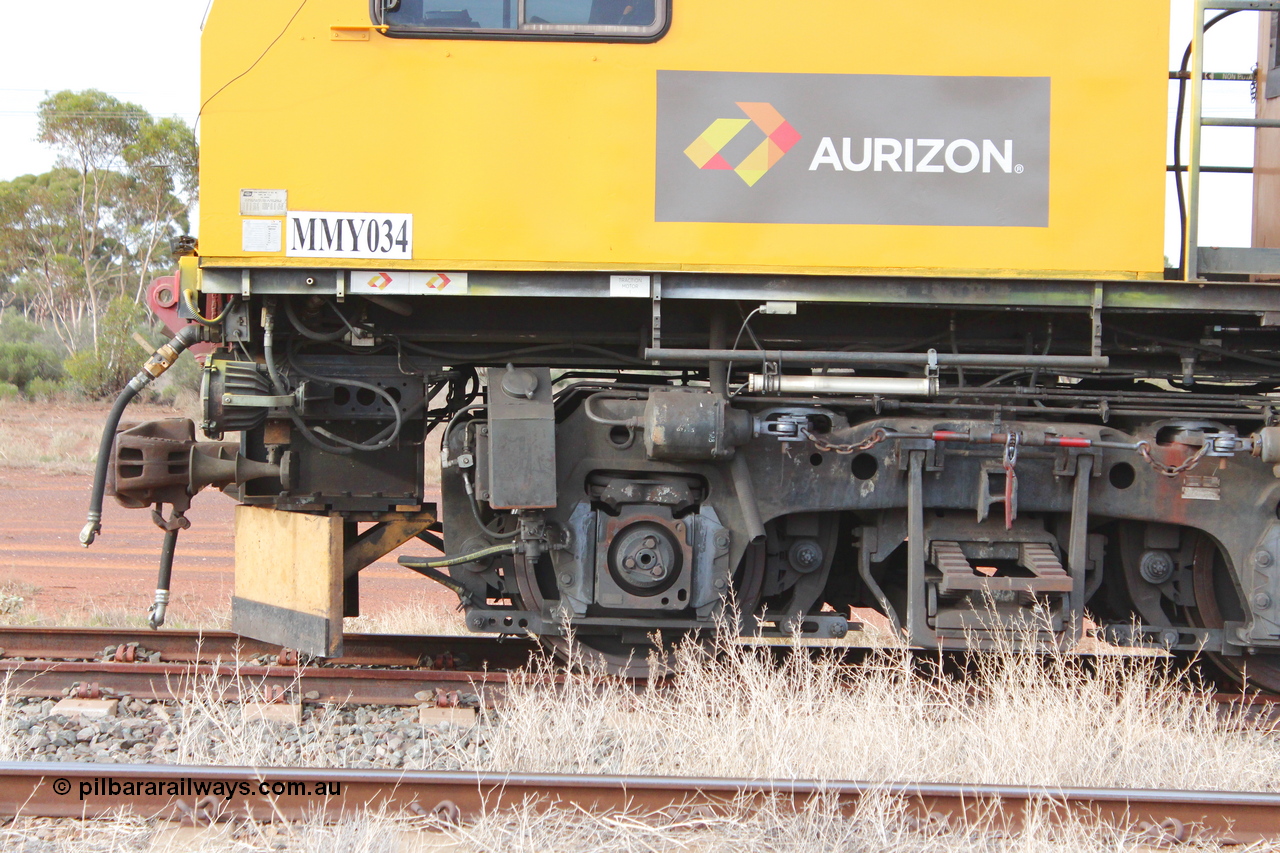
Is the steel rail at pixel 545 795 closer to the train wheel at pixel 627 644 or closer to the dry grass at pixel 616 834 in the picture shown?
the dry grass at pixel 616 834

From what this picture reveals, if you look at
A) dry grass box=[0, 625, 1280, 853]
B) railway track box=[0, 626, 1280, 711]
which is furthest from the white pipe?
railway track box=[0, 626, 1280, 711]

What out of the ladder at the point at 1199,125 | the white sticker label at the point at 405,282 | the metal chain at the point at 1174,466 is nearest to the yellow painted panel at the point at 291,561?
the white sticker label at the point at 405,282

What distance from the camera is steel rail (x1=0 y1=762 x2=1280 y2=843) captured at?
134 inches

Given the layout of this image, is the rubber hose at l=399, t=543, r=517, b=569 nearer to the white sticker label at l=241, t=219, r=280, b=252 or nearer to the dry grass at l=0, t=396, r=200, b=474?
the white sticker label at l=241, t=219, r=280, b=252

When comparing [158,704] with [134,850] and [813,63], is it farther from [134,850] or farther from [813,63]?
[813,63]

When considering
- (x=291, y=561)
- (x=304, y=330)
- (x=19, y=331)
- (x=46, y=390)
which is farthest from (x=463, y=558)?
(x=19, y=331)

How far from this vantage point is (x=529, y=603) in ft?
15.8

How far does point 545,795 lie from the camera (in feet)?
11.4

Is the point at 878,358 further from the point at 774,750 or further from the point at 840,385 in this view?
the point at 774,750

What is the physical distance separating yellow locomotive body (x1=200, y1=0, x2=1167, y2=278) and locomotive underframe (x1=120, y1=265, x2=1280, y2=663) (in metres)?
0.19

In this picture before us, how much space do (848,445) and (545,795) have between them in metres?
2.13

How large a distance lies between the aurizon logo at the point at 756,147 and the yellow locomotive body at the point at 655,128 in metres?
0.01

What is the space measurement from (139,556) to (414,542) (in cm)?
299

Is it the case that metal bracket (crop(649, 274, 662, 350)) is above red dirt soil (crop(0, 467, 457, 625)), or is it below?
above
